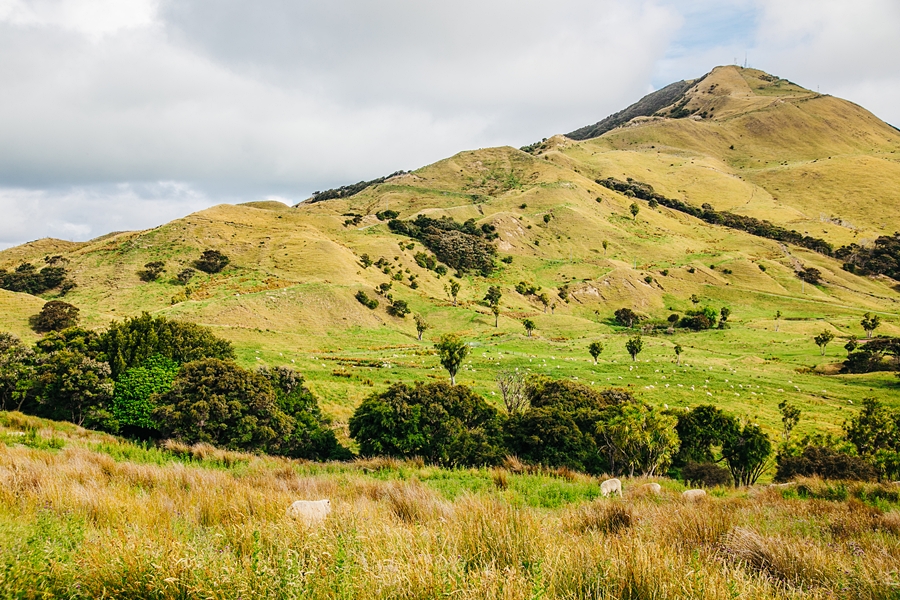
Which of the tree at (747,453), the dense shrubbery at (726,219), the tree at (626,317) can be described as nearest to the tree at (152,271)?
the tree at (747,453)

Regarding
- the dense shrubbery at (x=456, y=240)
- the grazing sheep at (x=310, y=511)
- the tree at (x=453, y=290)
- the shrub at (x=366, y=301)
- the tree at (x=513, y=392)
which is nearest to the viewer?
the grazing sheep at (x=310, y=511)

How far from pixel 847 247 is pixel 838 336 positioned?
7468 cm

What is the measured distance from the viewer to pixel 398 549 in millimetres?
3818

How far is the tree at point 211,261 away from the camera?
7812 cm

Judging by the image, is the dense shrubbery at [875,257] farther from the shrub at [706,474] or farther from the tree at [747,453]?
the shrub at [706,474]

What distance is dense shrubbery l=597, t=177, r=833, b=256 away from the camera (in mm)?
133875

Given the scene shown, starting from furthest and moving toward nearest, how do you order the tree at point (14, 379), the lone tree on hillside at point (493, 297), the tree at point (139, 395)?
1. the lone tree on hillside at point (493, 297)
2. the tree at point (14, 379)
3. the tree at point (139, 395)

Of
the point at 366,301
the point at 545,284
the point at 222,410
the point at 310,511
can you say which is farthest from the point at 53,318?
the point at 545,284

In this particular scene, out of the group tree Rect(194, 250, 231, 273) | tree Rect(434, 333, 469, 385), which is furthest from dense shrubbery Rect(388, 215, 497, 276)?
tree Rect(434, 333, 469, 385)

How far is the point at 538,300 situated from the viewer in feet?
310

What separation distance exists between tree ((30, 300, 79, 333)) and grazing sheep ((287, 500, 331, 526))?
54.4 metres

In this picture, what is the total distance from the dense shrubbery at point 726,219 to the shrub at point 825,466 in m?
140

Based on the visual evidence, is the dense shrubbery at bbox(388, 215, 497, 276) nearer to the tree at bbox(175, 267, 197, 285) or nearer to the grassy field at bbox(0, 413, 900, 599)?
the tree at bbox(175, 267, 197, 285)

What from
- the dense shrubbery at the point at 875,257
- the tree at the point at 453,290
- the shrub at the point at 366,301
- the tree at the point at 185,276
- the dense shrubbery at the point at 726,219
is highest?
the dense shrubbery at the point at 726,219
